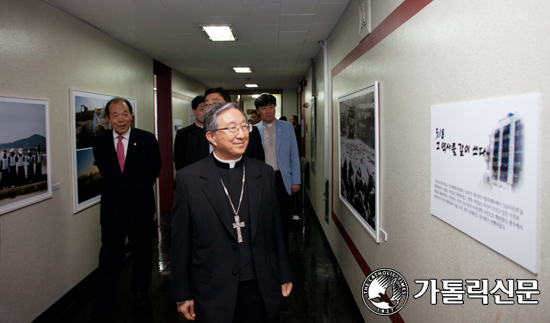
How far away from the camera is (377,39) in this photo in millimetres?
2465

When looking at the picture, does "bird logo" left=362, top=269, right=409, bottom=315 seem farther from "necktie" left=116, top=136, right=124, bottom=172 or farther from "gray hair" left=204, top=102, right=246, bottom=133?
"necktie" left=116, top=136, right=124, bottom=172

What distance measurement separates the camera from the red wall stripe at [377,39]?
6.07 feet

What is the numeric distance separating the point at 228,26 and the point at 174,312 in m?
3.13

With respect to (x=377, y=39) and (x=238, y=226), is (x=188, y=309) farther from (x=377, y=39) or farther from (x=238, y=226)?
(x=377, y=39)

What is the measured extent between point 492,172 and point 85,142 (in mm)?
→ 3906

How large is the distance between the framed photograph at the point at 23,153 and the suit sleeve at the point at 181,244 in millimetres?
1752

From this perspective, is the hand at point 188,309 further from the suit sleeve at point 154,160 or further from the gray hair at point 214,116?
the suit sleeve at point 154,160

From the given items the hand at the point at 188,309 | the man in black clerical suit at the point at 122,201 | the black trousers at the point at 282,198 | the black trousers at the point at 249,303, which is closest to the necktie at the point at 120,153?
the man in black clerical suit at the point at 122,201

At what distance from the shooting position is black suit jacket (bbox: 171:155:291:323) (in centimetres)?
173

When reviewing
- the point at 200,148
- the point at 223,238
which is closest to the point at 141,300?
the point at 200,148

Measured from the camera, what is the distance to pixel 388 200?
2277 millimetres

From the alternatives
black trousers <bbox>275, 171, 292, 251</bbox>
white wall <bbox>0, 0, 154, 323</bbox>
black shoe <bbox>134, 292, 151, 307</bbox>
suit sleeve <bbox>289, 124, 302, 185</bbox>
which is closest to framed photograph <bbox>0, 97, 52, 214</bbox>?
white wall <bbox>0, 0, 154, 323</bbox>

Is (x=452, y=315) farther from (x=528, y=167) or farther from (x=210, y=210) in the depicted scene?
(x=210, y=210)

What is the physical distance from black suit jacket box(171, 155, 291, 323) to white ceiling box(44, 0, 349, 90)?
7.51ft
